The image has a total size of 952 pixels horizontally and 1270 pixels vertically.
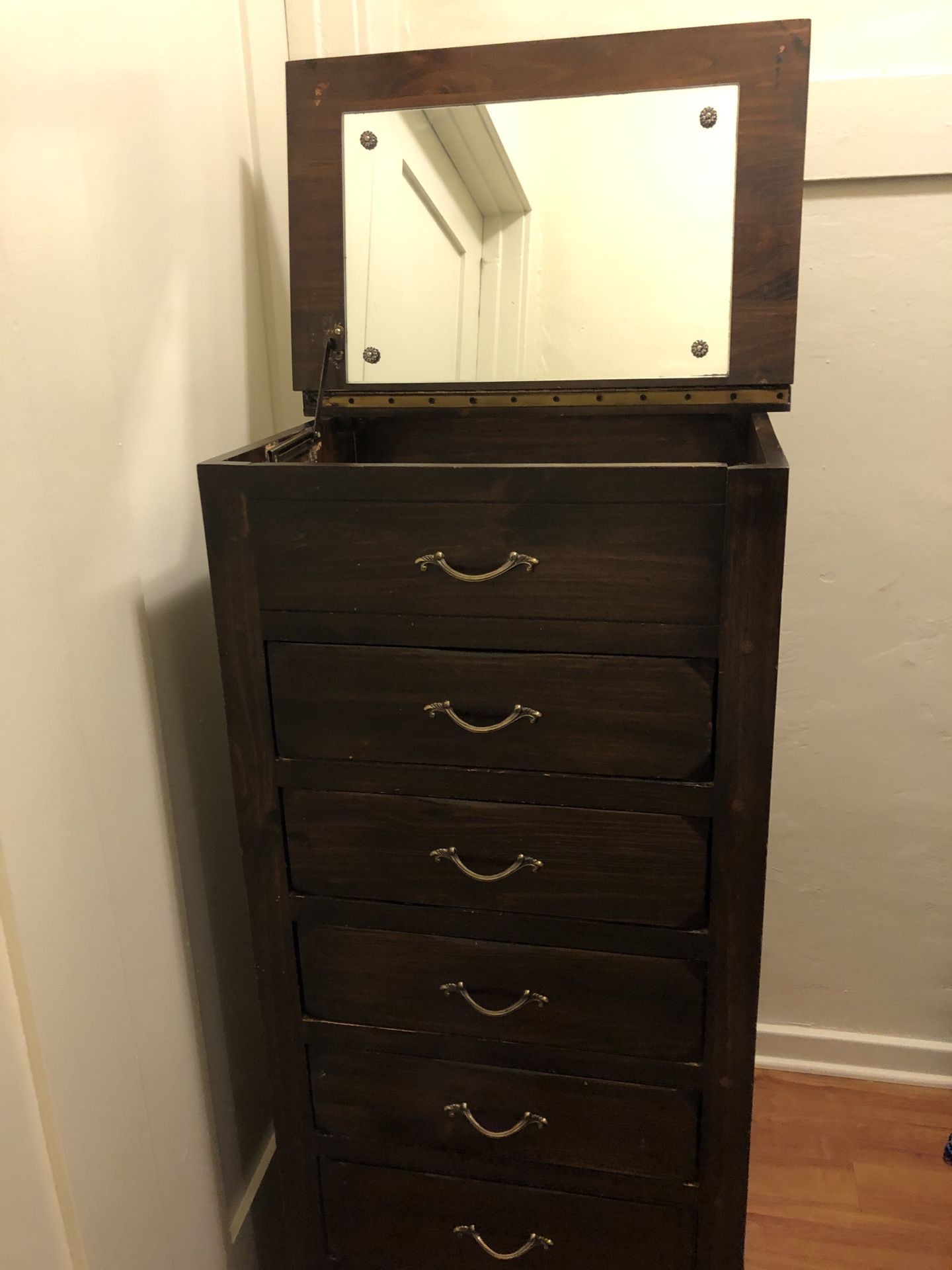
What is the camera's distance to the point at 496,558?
30.7 inches

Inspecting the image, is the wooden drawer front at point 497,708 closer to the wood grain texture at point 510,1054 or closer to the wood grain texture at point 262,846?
the wood grain texture at point 262,846

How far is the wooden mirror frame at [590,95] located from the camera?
913 millimetres

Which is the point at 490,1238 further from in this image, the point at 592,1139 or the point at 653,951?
the point at 653,951

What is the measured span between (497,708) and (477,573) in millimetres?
120

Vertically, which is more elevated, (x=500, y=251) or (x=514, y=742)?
(x=500, y=251)

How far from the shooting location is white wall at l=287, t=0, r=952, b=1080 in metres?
1.13

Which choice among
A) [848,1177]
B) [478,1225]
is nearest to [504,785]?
[478,1225]

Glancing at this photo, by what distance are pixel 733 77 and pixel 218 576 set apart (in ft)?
2.26

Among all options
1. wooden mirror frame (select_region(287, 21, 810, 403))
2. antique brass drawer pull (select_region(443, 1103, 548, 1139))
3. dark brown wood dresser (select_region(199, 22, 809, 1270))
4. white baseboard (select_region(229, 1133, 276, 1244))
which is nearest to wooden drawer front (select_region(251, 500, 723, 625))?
dark brown wood dresser (select_region(199, 22, 809, 1270))

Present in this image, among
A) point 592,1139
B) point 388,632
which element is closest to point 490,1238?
point 592,1139

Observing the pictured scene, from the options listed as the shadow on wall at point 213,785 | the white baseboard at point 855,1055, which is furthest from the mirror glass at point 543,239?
the white baseboard at point 855,1055

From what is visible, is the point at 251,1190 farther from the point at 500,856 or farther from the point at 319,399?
the point at 319,399

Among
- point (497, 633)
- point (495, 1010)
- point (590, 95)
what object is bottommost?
point (495, 1010)

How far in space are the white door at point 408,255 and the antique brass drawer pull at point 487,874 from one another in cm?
50
